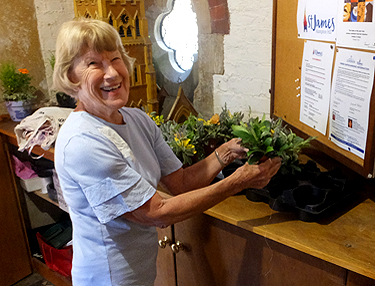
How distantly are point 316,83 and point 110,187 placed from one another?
2.68ft

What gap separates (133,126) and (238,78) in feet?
2.78

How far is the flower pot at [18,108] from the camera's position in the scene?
220 centimetres

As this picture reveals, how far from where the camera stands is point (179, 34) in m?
2.13

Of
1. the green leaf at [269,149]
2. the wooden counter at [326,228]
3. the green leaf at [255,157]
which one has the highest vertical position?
the green leaf at [269,149]

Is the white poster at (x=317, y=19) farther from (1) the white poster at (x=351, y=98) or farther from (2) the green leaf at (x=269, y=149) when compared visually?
(2) the green leaf at (x=269, y=149)

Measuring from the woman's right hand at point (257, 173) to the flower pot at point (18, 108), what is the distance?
65.9 inches

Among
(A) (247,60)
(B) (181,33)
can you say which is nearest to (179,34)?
(B) (181,33)

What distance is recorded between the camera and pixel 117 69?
3.57ft

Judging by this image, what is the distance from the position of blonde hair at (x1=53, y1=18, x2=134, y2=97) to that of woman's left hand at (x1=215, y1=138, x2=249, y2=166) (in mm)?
544

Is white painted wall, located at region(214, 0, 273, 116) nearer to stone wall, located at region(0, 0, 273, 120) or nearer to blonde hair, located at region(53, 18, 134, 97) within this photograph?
stone wall, located at region(0, 0, 273, 120)

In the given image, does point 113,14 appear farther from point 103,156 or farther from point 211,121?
point 103,156

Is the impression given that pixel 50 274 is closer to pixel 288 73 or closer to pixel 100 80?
pixel 100 80

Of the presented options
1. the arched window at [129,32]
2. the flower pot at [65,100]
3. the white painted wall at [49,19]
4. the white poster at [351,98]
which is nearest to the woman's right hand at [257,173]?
the white poster at [351,98]

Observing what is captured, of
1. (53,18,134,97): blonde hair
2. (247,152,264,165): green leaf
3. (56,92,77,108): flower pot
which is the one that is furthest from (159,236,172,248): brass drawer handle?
(56,92,77,108): flower pot
